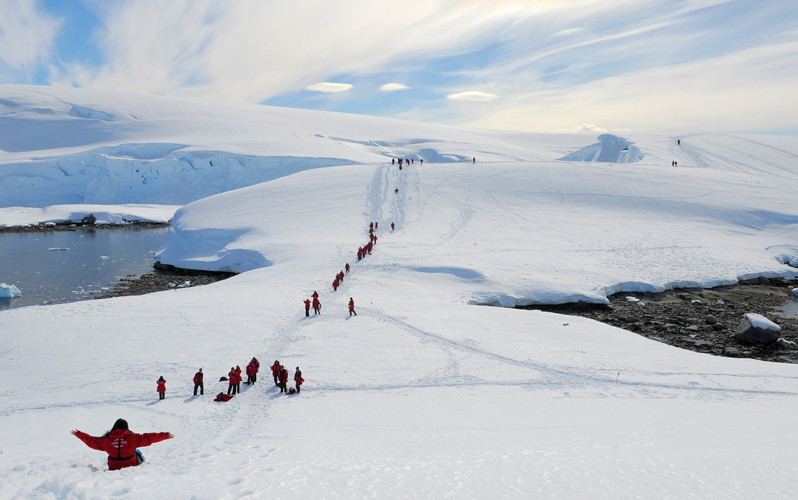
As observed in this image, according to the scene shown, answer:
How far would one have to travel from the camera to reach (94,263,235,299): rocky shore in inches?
1075

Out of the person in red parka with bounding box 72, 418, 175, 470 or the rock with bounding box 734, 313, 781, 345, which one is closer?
the person in red parka with bounding box 72, 418, 175, 470

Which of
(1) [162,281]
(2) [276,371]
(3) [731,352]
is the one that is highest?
(2) [276,371]

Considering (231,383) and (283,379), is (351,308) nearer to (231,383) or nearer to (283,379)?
(283,379)

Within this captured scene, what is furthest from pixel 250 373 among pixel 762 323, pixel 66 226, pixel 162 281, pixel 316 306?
pixel 66 226

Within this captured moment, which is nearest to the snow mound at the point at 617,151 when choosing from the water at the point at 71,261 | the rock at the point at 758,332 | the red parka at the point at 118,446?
the rock at the point at 758,332

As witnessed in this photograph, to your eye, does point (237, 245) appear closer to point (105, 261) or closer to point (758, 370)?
point (105, 261)

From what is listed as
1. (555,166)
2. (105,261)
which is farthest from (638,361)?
(105,261)

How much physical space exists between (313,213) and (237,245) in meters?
6.63

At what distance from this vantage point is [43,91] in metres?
97.6

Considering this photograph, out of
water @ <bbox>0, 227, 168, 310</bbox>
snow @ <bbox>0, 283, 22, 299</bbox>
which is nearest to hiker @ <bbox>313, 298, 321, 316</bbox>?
water @ <bbox>0, 227, 168, 310</bbox>

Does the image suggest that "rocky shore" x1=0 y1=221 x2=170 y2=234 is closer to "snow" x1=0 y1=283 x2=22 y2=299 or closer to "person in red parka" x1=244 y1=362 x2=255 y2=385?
"snow" x1=0 y1=283 x2=22 y2=299

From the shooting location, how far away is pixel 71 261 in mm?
35062

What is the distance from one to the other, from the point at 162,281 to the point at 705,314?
101ft

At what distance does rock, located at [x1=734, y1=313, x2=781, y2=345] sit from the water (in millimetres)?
32216
